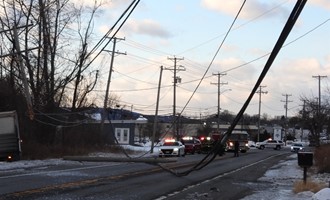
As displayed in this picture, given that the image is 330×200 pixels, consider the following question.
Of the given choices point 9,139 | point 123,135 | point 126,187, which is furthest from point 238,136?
point 9,139

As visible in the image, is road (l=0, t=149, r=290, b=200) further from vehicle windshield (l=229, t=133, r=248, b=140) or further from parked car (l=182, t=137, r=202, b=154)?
vehicle windshield (l=229, t=133, r=248, b=140)

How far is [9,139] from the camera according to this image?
45.2 ft

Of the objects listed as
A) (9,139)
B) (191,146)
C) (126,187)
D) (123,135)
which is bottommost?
(126,187)

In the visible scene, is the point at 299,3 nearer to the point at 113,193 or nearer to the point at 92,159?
the point at 92,159

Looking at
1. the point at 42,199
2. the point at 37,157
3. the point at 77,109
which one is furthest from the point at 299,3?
the point at 77,109

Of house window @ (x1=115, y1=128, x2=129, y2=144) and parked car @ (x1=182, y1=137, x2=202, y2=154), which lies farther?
house window @ (x1=115, y1=128, x2=129, y2=144)

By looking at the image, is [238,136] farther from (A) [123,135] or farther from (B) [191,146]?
(A) [123,135]

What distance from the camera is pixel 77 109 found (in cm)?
5012

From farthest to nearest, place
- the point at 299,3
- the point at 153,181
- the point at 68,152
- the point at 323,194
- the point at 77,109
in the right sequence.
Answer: the point at 77,109, the point at 68,152, the point at 153,181, the point at 323,194, the point at 299,3

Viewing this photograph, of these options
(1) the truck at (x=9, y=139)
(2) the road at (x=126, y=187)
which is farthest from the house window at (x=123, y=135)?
(1) the truck at (x=9, y=139)

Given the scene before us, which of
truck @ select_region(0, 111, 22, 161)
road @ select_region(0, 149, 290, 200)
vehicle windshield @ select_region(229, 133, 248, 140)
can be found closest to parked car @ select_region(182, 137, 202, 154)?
vehicle windshield @ select_region(229, 133, 248, 140)

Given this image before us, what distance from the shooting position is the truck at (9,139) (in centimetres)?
1353

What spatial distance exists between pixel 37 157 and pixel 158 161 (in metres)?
28.2

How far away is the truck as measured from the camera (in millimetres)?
13531
